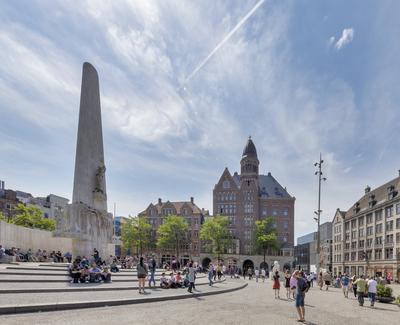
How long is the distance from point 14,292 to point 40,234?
2498 centimetres

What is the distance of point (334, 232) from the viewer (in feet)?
324

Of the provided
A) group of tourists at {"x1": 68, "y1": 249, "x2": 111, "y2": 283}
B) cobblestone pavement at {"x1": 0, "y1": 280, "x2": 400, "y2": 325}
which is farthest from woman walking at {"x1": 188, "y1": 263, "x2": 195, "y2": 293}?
group of tourists at {"x1": 68, "y1": 249, "x2": 111, "y2": 283}

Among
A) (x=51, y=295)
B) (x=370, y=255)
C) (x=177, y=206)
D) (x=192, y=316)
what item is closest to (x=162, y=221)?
(x=177, y=206)

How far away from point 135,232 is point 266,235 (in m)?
29.2

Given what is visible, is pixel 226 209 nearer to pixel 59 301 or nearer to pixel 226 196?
pixel 226 196

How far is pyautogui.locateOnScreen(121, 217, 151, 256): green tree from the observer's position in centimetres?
8306

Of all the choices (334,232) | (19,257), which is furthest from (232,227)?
(19,257)

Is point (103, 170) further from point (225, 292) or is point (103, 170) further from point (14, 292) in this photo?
point (14, 292)

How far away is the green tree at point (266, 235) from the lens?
7875 cm

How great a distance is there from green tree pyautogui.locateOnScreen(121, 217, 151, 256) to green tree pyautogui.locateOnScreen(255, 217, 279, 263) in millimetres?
25327

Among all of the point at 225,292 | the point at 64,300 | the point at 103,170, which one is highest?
the point at 103,170

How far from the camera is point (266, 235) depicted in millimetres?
79625

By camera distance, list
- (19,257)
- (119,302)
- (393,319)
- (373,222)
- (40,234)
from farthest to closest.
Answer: (373,222), (40,234), (19,257), (393,319), (119,302)

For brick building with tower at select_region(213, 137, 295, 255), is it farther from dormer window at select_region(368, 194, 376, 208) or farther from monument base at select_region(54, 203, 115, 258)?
monument base at select_region(54, 203, 115, 258)
